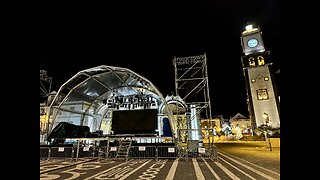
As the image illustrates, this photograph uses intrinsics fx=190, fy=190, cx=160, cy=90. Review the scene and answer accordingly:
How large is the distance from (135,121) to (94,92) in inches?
197

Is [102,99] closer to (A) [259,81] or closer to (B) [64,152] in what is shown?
(B) [64,152]

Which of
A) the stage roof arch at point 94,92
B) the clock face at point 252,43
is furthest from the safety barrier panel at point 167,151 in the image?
the clock face at point 252,43

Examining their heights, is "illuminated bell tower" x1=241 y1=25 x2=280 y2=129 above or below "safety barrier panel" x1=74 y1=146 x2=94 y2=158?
above

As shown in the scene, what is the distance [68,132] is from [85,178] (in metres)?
9.50

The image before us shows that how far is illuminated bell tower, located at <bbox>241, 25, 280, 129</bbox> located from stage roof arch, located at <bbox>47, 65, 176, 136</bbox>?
3595 centimetres

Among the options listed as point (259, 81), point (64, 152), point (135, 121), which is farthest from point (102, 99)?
point (259, 81)

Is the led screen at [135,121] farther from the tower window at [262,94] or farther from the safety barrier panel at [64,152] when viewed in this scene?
the tower window at [262,94]

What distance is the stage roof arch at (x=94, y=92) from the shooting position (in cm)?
1512

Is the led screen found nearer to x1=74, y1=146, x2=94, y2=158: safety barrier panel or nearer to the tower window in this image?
x1=74, y1=146, x2=94, y2=158: safety barrier panel

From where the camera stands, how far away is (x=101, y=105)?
20.6 m

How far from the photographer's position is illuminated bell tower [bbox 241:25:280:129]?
46.1m

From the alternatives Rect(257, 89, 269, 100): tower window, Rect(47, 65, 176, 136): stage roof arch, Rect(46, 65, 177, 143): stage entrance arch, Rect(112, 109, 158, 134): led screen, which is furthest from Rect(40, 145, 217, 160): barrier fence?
Rect(257, 89, 269, 100): tower window
